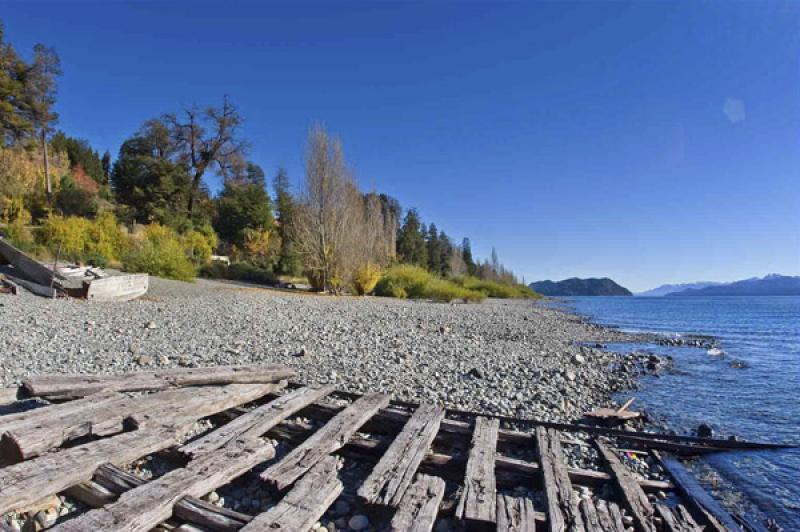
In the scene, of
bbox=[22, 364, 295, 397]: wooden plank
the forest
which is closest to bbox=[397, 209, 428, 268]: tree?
the forest

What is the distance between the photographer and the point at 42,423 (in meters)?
2.74

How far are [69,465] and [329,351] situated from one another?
4.47 meters

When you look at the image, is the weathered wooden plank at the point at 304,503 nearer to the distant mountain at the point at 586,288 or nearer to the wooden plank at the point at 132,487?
the wooden plank at the point at 132,487

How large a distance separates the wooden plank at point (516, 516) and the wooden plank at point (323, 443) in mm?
1167

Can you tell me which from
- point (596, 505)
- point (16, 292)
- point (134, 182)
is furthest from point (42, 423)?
point (134, 182)

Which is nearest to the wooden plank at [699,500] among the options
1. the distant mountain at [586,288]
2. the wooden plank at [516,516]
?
the wooden plank at [516,516]

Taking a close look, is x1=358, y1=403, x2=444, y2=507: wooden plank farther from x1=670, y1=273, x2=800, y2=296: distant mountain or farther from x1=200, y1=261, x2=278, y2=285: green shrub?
x1=670, y1=273, x2=800, y2=296: distant mountain

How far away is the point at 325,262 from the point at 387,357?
14.1 meters

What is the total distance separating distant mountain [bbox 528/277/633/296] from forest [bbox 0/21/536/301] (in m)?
115

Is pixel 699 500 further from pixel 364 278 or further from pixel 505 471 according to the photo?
pixel 364 278

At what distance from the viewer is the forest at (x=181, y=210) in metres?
18.1

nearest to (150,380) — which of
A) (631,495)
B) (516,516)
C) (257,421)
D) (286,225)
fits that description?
(257,421)

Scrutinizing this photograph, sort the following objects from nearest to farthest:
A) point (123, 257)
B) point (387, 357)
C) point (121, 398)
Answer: point (121, 398)
point (387, 357)
point (123, 257)

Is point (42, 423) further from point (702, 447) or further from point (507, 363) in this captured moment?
point (507, 363)
